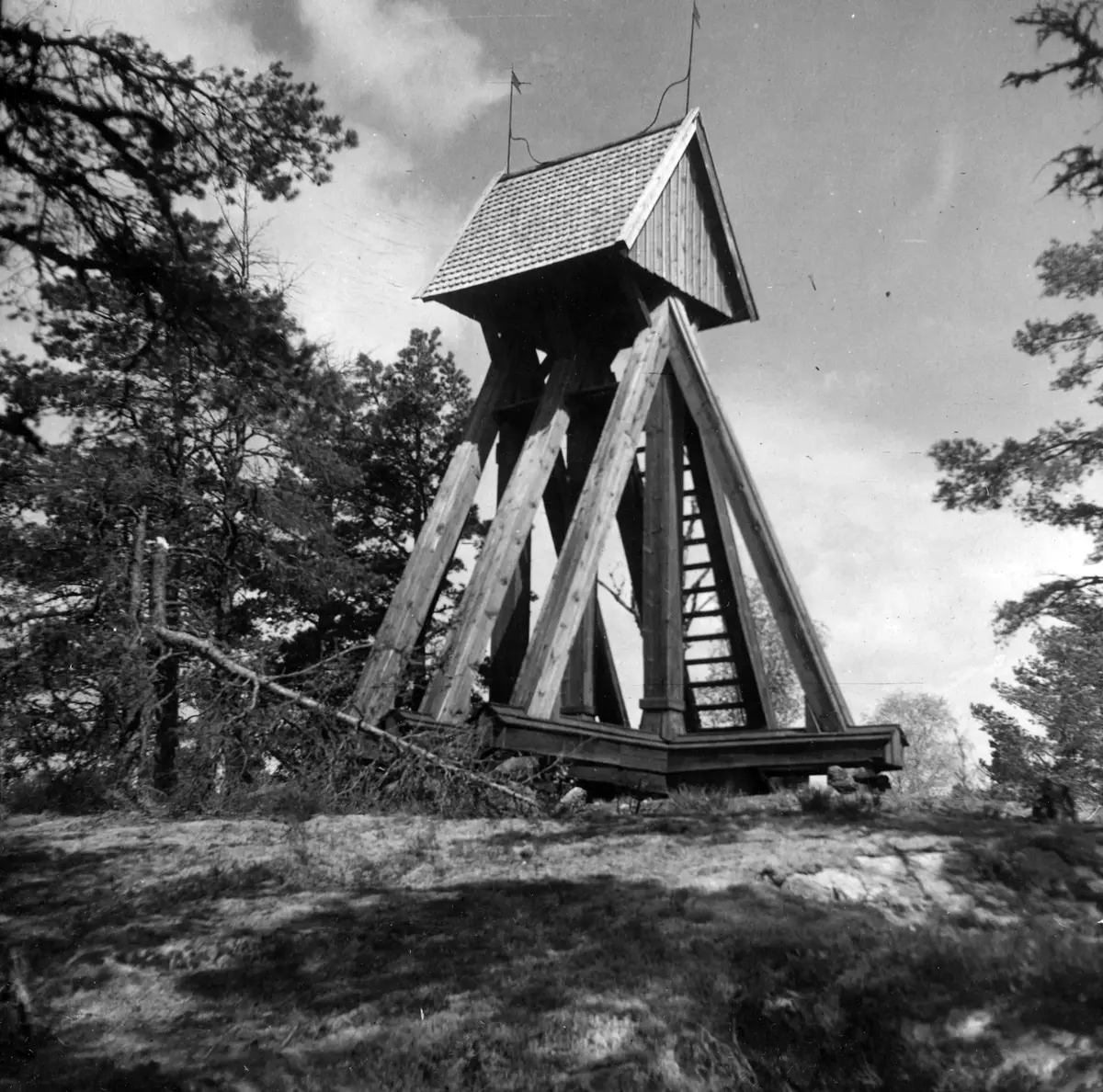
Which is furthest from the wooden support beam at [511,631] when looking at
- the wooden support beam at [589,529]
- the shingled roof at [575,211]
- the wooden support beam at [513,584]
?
the shingled roof at [575,211]

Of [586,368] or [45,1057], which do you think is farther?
[586,368]

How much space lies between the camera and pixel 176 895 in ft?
14.2

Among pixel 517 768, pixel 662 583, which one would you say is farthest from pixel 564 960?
pixel 662 583

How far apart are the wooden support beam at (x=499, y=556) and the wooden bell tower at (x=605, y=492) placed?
16 millimetres

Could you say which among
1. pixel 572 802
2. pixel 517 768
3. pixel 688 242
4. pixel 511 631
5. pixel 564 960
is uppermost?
pixel 688 242

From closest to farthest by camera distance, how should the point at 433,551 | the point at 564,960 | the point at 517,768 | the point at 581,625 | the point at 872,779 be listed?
the point at 564,960
the point at 517,768
the point at 872,779
the point at 433,551
the point at 581,625

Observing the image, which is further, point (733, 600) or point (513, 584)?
point (513, 584)

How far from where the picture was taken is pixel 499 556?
8180 millimetres

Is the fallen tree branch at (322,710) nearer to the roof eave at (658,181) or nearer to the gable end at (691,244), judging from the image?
the roof eave at (658,181)

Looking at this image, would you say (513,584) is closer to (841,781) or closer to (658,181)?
(841,781)

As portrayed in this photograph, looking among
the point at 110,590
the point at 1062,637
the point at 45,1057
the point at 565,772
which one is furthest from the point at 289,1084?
the point at 1062,637

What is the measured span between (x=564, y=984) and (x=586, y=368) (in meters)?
7.01

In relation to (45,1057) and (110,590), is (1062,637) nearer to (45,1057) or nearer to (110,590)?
(110,590)

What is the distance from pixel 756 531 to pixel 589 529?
1.51 meters
